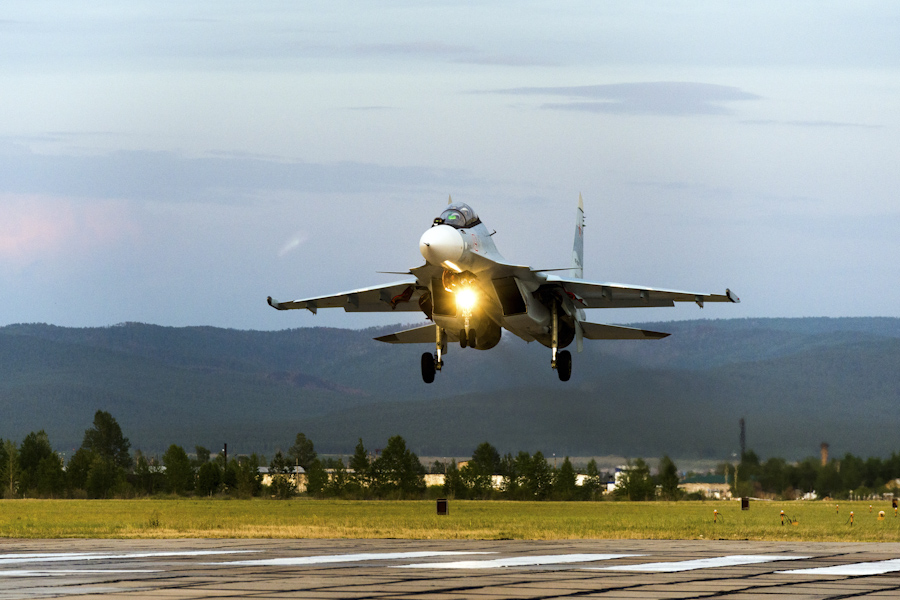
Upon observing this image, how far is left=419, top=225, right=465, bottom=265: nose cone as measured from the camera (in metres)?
30.5

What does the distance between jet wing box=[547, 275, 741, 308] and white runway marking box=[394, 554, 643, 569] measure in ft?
43.8

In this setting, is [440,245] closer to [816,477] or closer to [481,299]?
[481,299]

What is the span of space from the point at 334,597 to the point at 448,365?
250 feet

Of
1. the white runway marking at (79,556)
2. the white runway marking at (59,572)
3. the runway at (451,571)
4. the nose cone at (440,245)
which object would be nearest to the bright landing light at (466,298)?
the nose cone at (440,245)

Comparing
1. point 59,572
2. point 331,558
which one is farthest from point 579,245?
point 59,572

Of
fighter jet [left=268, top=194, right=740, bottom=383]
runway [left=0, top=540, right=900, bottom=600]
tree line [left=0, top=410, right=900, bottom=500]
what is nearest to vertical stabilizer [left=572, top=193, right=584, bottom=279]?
fighter jet [left=268, top=194, right=740, bottom=383]

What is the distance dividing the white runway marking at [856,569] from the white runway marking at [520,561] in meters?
4.70

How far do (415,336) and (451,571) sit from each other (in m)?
21.9

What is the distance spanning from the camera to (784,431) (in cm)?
6981

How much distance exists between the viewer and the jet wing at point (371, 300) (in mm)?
39156

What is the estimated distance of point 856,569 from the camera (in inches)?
856

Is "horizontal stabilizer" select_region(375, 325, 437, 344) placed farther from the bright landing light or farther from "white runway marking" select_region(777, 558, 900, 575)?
"white runway marking" select_region(777, 558, 900, 575)

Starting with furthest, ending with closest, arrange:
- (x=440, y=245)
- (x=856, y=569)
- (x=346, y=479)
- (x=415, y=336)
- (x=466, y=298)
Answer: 1. (x=346, y=479)
2. (x=415, y=336)
3. (x=466, y=298)
4. (x=440, y=245)
5. (x=856, y=569)

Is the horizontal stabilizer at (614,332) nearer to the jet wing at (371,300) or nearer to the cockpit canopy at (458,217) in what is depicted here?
the jet wing at (371,300)
